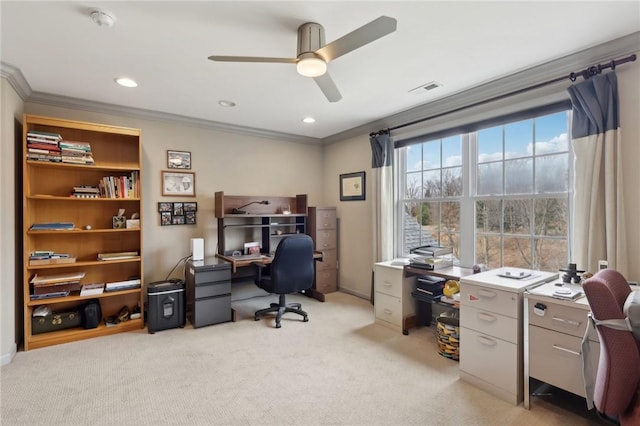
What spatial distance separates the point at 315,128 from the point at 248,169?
1.13 metres

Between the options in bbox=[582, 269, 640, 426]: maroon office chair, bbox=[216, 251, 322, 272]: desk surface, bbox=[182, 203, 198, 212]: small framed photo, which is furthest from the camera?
bbox=[182, 203, 198, 212]: small framed photo

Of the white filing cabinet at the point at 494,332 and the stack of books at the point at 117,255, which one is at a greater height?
the stack of books at the point at 117,255

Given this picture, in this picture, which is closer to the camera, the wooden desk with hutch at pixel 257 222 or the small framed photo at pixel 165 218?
the small framed photo at pixel 165 218

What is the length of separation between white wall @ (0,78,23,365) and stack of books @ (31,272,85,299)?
183 millimetres

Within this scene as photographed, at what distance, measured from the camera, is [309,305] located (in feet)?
13.0

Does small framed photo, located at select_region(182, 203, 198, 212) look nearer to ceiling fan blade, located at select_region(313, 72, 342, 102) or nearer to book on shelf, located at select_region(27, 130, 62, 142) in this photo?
book on shelf, located at select_region(27, 130, 62, 142)

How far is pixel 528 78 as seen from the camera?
8.29 feet

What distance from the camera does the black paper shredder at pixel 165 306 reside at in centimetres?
308

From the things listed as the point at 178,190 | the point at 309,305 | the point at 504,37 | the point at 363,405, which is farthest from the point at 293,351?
the point at 504,37

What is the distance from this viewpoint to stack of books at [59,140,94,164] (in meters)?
2.88

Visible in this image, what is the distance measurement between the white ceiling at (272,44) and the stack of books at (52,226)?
129 centimetres

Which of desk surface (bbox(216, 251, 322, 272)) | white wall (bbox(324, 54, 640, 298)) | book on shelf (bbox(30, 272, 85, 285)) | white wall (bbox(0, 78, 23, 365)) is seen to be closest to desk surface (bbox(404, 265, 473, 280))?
white wall (bbox(324, 54, 640, 298))

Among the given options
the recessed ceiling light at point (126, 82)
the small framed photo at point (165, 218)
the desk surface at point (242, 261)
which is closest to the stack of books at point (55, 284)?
the small framed photo at point (165, 218)

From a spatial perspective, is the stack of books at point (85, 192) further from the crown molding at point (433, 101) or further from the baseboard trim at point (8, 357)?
the baseboard trim at point (8, 357)
